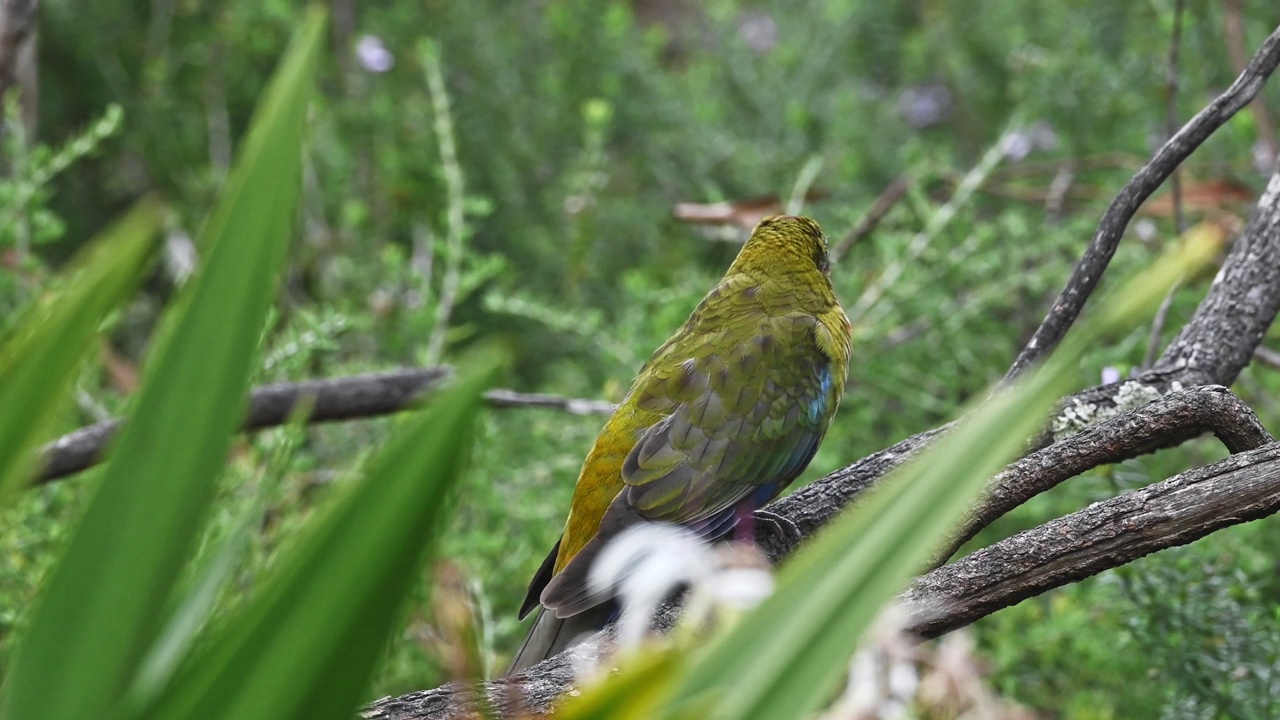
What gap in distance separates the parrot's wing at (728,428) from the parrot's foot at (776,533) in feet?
0.84

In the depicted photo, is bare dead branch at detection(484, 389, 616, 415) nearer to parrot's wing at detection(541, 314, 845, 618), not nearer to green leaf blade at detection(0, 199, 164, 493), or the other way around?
parrot's wing at detection(541, 314, 845, 618)

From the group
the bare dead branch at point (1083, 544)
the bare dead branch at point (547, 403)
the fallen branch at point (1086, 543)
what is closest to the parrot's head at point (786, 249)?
the bare dead branch at point (547, 403)

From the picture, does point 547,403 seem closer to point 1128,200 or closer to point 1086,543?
point 1128,200

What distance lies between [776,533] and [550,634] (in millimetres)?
425

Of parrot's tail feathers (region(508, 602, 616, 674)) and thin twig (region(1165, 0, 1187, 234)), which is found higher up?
thin twig (region(1165, 0, 1187, 234))

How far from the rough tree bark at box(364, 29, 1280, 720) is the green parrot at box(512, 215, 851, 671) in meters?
0.29

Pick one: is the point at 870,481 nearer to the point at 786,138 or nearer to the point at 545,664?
the point at 545,664

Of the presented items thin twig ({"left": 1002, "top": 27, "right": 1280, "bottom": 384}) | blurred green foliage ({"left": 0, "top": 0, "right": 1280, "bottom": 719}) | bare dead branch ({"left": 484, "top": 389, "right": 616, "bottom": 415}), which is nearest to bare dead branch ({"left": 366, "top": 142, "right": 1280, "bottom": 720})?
thin twig ({"left": 1002, "top": 27, "right": 1280, "bottom": 384})

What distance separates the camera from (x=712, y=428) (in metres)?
2.62

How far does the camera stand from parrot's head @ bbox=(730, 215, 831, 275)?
299 centimetres

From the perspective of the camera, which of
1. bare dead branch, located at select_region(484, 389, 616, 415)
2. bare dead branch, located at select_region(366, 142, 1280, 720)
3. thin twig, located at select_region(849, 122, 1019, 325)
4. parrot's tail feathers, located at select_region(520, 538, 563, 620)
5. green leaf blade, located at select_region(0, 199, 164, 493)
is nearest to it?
green leaf blade, located at select_region(0, 199, 164, 493)

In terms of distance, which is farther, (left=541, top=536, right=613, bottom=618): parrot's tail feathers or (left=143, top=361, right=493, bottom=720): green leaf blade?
(left=541, top=536, right=613, bottom=618): parrot's tail feathers

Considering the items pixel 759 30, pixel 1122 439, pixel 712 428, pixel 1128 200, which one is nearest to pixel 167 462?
pixel 1122 439

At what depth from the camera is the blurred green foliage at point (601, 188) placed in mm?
3342
